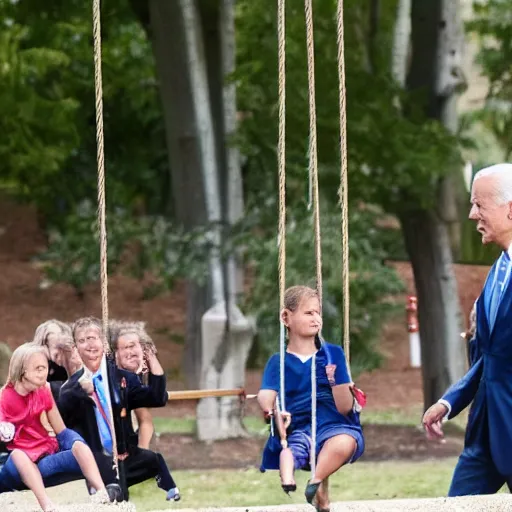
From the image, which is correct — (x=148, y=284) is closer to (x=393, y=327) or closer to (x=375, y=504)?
(x=393, y=327)

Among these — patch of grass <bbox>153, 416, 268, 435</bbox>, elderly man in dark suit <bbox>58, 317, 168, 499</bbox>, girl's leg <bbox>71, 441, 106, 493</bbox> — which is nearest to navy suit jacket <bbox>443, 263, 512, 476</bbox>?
elderly man in dark suit <bbox>58, 317, 168, 499</bbox>

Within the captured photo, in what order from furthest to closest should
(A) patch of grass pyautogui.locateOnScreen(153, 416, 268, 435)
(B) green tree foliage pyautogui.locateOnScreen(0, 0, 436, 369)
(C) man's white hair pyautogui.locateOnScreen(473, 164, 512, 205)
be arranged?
1. (A) patch of grass pyautogui.locateOnScreen(153, 416, 268, 435)
2. (B) green tree foliage pyautogui.locateOnScreen(0, 0, 436, 369)
3. (C) man's white hair pyautogui.locateOnScreen(473, 164, 512, 205)

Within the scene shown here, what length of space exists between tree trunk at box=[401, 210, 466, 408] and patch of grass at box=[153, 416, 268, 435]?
1.64m

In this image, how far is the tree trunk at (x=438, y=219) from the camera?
14.7 metres

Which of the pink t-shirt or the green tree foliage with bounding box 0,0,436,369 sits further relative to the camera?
the green tree foliage with bounding box 0,0,436,369

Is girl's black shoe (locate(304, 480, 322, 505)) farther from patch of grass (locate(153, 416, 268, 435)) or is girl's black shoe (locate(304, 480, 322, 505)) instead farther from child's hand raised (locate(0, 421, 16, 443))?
patch of grass (locate(153, 416, 268, 435))

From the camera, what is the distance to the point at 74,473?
713cm

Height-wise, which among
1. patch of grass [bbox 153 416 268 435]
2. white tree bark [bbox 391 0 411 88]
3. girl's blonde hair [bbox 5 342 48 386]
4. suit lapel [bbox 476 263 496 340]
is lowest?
patch of grass [bbox 153 416 268 435]

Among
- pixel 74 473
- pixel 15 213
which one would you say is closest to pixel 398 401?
pixel 15 213

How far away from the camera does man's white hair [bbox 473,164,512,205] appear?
264 inches

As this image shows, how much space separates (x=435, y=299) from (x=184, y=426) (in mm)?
2646

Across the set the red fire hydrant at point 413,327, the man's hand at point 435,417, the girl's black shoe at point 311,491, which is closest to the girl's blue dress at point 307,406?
the girl's black shoe at point 311,491

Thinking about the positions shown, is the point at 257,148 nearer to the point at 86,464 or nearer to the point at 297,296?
the point at 297,296

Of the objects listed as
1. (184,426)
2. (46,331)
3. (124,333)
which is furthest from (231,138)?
(124,333)
